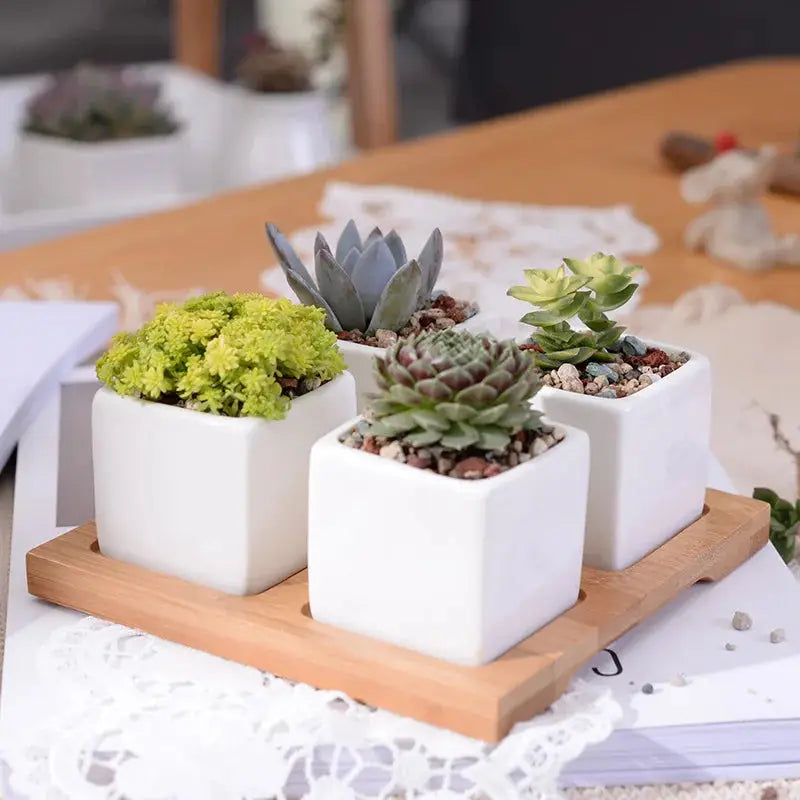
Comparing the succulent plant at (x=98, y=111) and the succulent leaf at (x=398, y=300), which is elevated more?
the succulent leaf at (x=398, y=300)

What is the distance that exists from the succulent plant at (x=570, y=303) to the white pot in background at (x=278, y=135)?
1980 mm

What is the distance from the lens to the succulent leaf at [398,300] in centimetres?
85

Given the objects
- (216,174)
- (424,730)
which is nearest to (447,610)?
(424,730)

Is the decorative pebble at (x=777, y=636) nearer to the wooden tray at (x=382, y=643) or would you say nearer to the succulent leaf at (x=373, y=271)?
the wooden tray at (x=382, y=643)

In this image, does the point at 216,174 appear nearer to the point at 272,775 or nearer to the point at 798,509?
the point at 798,509

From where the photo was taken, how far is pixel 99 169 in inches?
104

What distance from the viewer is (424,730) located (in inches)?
27.1

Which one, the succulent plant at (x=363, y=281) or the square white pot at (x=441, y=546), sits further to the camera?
the succulent plant at (x=363, y=281)

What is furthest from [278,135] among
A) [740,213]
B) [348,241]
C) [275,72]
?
[348,241]

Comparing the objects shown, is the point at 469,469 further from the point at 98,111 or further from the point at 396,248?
the point at 98,111

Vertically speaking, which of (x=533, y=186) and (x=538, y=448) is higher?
(x=538, y=448)

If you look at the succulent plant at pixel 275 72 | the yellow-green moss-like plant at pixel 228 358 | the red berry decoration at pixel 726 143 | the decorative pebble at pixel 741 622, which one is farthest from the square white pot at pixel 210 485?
the succulent plant at pixel 275 72

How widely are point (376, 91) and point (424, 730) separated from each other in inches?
94.5

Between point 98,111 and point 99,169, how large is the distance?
191 mm
